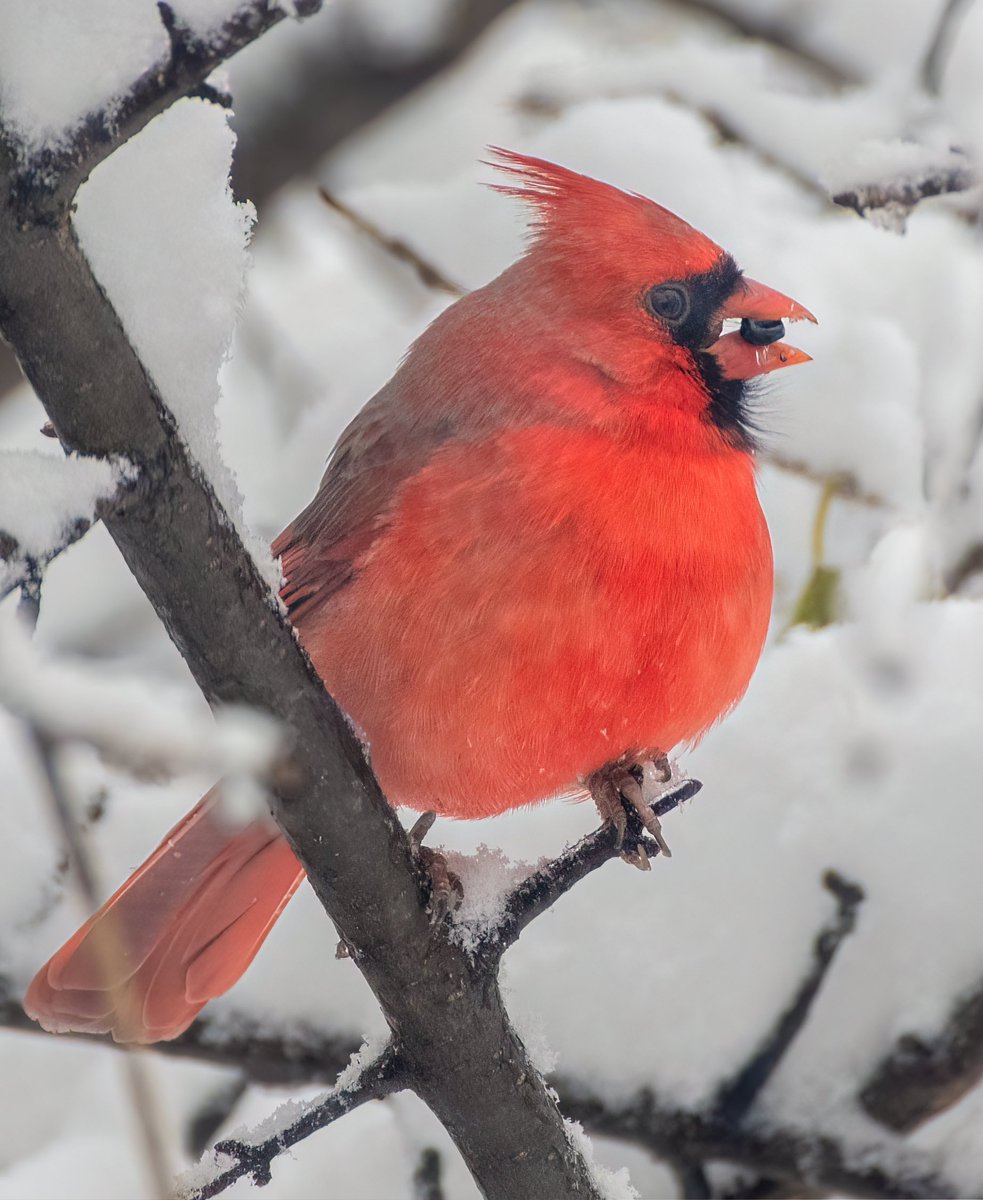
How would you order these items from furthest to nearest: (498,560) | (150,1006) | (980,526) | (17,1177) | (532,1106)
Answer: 1. (980,526)
2. (17,1177)
3. (150,1006)
4. (498,560)
5. (532,1106)

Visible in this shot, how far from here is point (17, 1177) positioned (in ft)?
8.40

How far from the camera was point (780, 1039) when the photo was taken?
2283 mm

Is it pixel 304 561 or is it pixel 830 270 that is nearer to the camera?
pixel 304 561

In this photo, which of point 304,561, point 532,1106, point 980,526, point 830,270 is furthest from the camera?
point 830,270

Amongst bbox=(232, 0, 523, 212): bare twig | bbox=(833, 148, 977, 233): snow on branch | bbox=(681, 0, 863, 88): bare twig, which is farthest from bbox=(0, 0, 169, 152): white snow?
bbox=(681, 0, 863, 88): bare twig

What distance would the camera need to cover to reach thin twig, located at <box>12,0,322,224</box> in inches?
42.7

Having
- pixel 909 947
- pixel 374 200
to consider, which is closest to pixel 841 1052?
pixel 909 947

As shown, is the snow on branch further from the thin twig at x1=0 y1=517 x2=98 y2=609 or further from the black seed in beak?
the thin twig at x1=0 y1=517 x2=98 y2=609

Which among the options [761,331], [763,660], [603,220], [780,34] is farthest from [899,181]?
[780,34]

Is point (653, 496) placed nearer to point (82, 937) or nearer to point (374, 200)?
point (82, 937)

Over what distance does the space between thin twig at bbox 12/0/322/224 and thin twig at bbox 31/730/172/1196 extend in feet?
1.88

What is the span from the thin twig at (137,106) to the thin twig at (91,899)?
1.88ft

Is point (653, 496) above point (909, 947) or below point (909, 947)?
above

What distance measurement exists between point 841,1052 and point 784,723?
54cm
